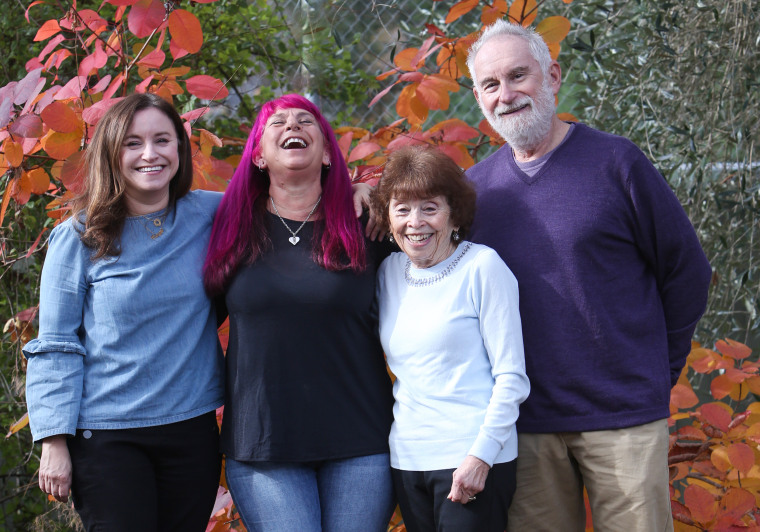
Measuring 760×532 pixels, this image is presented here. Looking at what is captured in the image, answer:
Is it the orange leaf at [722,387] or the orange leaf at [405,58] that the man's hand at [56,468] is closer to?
the orange leaf at [405,58]

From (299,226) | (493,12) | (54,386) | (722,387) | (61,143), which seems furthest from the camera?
(722,387)

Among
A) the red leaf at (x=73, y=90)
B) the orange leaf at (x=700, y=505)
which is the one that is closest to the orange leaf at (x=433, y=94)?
the red leaf at (x=73, y=90)

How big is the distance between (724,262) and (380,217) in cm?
172

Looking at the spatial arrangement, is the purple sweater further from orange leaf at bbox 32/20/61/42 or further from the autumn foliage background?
orange leaf at bbox 32/20/61/42

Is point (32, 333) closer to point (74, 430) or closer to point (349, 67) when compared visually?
point (74, 430)

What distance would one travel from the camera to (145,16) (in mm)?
2193

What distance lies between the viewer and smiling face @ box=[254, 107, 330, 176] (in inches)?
84.7

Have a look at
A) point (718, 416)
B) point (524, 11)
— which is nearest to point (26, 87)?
point (524, 11)

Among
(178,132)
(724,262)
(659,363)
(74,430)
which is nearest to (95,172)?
(178,132)

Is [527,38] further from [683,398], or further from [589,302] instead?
[683,398]

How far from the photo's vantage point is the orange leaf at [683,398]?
8.20 ft

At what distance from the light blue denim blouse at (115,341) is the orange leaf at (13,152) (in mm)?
300

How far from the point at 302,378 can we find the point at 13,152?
98 cm

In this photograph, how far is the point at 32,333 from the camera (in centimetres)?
288
